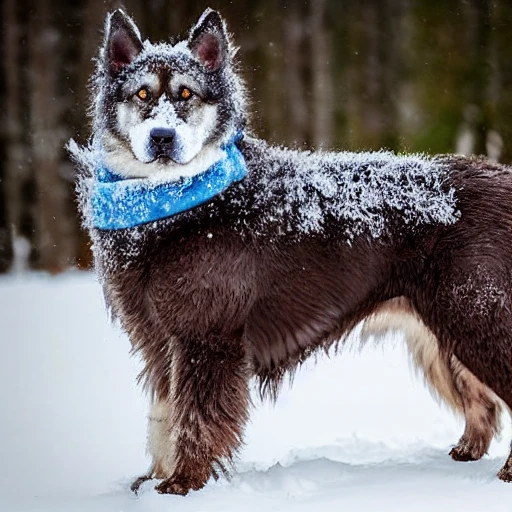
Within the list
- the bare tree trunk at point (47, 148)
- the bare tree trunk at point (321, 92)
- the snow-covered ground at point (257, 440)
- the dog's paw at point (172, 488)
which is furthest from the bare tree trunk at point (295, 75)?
the dog's paw at point (172, 488)

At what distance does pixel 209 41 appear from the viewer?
3.86m

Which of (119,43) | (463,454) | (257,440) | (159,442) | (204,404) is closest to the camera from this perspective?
(204,404)

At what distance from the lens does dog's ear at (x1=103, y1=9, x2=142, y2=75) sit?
3814 millimetres

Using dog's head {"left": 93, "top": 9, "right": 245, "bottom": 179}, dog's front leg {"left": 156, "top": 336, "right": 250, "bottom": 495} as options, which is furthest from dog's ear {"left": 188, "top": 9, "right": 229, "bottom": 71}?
dog's front leg {"left": 156, "top": 336, "right": 250, "bottom": 495}

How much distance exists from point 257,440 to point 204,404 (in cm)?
107

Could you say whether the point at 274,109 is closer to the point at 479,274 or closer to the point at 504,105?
the point at 504,105

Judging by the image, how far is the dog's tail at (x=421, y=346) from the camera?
12.7ft

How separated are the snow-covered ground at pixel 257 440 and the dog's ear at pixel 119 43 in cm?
185

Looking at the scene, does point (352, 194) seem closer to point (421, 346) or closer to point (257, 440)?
point (421, 346)

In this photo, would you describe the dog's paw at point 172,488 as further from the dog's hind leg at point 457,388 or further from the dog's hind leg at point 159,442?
the dog's hind leg at point 457,388

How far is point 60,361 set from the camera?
622 centimetres

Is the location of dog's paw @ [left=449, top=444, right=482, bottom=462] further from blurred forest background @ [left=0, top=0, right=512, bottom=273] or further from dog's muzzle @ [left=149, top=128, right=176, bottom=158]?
blurred forest background @ [left=0, top=0, right=512, bottom=273]

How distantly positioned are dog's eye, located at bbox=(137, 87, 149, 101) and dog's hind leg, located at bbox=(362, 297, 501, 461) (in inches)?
61.3

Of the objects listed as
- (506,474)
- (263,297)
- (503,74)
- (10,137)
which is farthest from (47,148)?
(506,474)
